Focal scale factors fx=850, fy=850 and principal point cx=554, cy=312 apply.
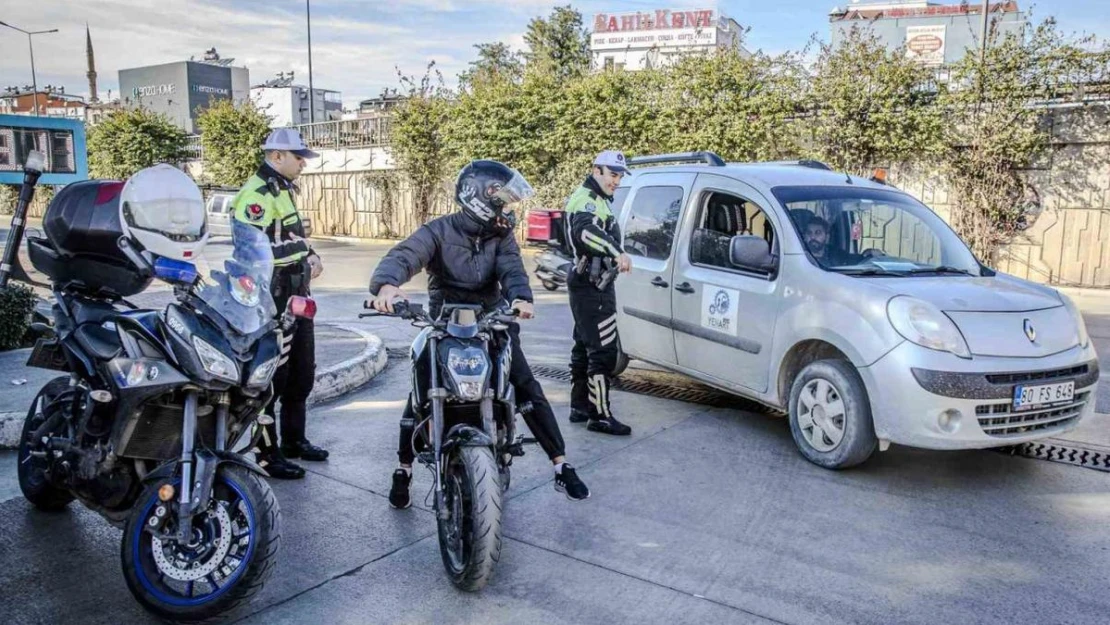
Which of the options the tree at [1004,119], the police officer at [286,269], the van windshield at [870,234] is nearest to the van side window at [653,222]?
the van windshield at [870,234]

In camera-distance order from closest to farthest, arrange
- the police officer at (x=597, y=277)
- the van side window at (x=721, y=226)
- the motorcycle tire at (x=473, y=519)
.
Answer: the motorcycle tire at (x=473, y=519), the police officer at (x=597, y=277), the van side window at (x=721, y=226)

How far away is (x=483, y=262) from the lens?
13.6ft

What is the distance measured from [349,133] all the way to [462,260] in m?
27.5

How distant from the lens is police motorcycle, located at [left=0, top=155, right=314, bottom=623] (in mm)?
3104

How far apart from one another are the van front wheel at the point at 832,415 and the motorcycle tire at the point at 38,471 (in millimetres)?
4030

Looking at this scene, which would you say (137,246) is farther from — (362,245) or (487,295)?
(362,245)

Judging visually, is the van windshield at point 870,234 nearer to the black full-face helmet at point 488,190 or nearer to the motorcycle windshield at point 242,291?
the black full-face helmet at point 488,190

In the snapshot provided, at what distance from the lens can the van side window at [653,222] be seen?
6.46 meters

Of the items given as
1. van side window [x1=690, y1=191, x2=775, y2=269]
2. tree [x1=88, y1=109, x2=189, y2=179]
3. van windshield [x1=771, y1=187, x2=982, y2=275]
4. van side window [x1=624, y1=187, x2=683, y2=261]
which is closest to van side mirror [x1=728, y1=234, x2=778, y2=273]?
van windshield [x1=771, y1=187, x2=982, y2=275]

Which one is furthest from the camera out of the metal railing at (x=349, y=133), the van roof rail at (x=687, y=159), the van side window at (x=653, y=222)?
A: the metal railing at (x=349, y=133)

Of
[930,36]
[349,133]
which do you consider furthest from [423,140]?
[930,36]

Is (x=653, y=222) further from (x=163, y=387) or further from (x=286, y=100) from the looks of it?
(x=286, y=100)

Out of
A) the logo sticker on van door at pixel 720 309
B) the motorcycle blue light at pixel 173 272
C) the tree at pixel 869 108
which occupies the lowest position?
the logo sticker on van door at pixel 720 309

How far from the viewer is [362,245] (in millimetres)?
25594
